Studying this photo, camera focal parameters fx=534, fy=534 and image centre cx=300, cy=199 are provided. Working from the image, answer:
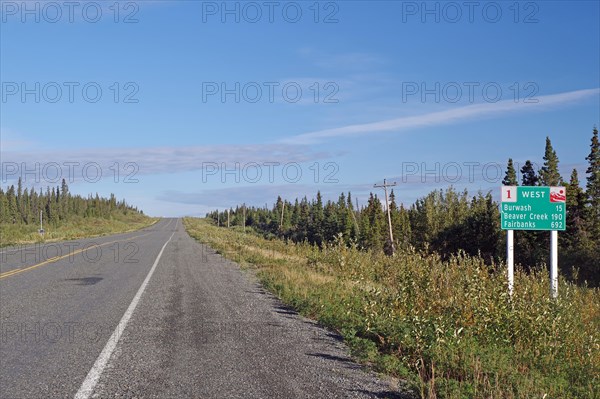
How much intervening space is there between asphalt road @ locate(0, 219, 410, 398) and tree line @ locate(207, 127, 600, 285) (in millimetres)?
8202

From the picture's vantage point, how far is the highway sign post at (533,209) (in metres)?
12.6

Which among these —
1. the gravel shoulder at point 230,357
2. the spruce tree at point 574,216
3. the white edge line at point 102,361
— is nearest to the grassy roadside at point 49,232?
the white edge line at point 102,361

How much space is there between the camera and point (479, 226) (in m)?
69.1

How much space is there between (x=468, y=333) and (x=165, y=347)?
469 centimetres

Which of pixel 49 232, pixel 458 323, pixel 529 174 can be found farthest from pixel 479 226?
pixel 458 323

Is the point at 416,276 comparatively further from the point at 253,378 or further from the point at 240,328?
the point at 253,378

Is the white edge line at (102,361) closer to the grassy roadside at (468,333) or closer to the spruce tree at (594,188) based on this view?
the grassy roadside at (468,333)

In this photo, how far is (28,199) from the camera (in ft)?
438

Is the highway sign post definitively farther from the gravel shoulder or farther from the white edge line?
the white edge line

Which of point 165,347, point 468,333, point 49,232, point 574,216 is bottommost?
point 49,232

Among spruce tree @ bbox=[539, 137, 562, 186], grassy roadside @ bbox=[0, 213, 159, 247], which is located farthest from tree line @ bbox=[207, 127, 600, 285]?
grassy roadside @ bbox=[0, 213, 159, 247]

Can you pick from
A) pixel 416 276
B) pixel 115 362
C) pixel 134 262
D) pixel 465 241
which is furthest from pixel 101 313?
pixel 465 241

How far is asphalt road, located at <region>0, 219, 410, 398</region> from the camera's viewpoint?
603 centimetres

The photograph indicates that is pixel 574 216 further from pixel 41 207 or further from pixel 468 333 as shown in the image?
pixel 41 207
